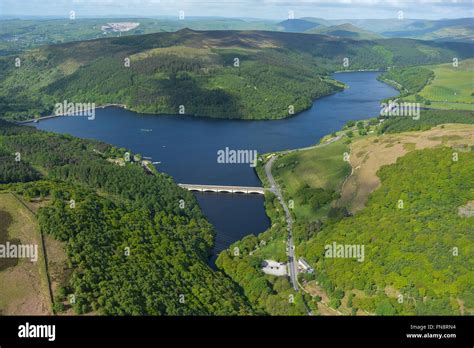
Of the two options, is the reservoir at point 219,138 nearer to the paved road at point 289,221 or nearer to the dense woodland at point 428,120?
the paved road at point 289,221

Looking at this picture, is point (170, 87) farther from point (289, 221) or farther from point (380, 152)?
point (289, 221)

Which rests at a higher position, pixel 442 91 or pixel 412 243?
pixel 442 91

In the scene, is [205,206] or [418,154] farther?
[205,206]

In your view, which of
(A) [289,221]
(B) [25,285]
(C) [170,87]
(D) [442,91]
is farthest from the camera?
(D) [442,91]

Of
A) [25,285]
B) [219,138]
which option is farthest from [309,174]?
[25,285]

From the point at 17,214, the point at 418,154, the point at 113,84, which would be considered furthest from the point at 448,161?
the point at 113,84

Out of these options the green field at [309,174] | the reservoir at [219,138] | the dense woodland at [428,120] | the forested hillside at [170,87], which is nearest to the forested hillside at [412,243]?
the green field at [309,174]
